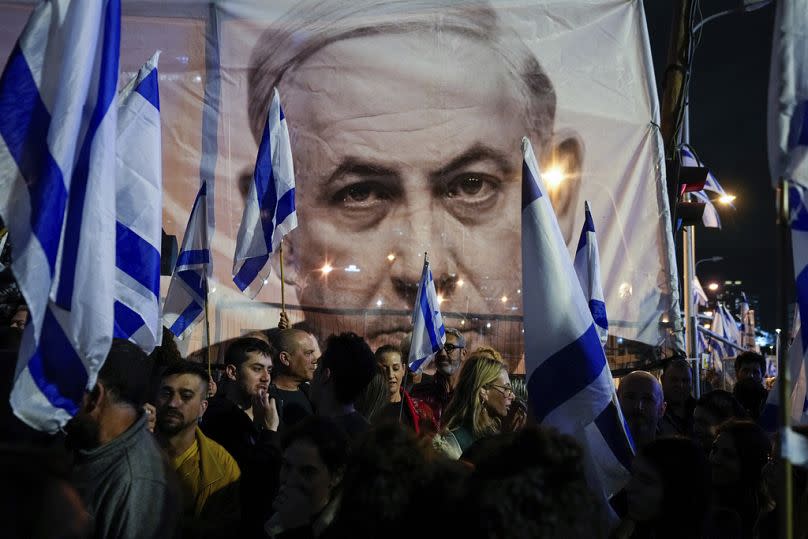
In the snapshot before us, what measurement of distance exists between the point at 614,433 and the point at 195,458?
1.94 m

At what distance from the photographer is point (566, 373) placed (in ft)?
12.6

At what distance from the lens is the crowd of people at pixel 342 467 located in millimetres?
2396

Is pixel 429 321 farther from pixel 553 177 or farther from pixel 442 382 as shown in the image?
pixel 553 177

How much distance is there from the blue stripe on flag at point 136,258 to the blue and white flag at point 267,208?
9.72 feet

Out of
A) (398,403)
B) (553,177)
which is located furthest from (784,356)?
(553,177)

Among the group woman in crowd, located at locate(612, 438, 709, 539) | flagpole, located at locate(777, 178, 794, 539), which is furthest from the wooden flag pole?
woman in crowd, located at locate(612, 438, 709, 539)

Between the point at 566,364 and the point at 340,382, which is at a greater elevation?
the point at 566,364

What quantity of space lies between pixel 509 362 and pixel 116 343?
7.25 meters

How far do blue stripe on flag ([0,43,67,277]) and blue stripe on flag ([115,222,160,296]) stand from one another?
102cm

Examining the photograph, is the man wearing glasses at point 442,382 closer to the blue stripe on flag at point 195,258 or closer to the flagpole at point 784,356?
the blue stripe on flag at point 195,258

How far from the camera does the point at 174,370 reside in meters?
4.17

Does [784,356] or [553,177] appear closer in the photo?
[784,356]

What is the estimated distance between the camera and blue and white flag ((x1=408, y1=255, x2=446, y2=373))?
749 centimetres

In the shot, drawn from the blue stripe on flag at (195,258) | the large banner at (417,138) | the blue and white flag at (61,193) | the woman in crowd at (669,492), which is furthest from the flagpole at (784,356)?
the large banner at (417,138)
